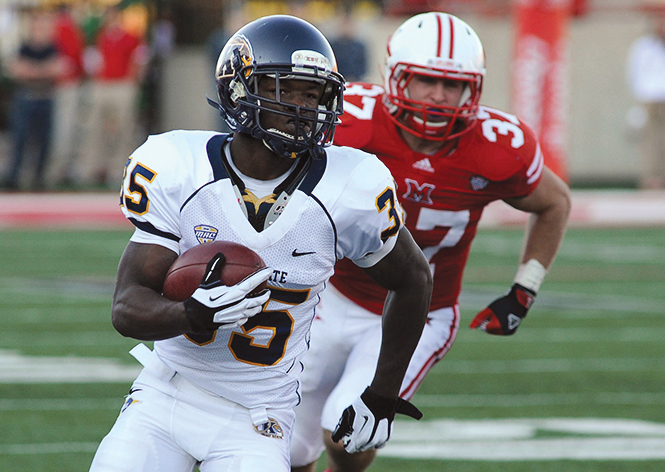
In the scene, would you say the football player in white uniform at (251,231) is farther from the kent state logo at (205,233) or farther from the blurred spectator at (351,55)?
the blurred spectator at (351,55)

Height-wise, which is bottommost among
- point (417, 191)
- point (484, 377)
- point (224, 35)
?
point (224, 35)

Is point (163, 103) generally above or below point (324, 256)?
below

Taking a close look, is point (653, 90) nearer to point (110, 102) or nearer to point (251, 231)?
point (110, 102)

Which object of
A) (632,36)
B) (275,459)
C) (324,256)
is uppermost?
(324,256)

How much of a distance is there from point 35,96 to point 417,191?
446 inches

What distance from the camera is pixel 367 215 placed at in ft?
10.3

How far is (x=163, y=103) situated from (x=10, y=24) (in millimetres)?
2523

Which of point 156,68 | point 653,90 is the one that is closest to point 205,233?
point 653,90

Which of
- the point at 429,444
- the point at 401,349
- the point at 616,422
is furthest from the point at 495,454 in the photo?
the point at 401,349

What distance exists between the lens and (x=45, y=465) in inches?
186

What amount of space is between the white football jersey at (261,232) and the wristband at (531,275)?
4.11ft

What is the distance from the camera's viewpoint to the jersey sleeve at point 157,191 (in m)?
3.02

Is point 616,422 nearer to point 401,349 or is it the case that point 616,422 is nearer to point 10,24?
point 401,349

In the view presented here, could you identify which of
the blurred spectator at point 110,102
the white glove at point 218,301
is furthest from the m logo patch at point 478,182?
the blurred spectator at point 110,102
